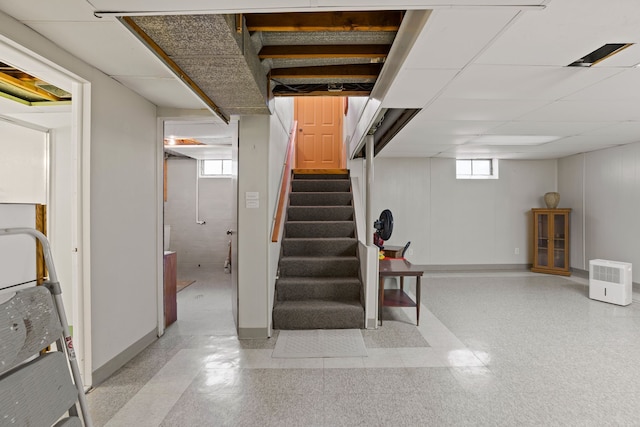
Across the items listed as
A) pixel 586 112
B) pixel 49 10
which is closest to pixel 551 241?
pixel 586 112

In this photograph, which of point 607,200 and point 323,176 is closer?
point 607,200

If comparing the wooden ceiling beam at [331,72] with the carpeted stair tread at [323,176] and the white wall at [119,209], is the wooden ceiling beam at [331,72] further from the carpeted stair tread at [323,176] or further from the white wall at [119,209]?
the carpeted stair tread at [323,176]

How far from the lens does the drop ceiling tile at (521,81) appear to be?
240cm

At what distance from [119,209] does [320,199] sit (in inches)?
120

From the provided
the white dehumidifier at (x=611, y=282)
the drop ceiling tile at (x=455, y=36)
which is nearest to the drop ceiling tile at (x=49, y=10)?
the drop ceiling tile at (x=455, y=36)

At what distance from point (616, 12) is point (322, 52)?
5.83 ft

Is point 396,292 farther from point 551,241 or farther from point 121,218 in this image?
point 551,241

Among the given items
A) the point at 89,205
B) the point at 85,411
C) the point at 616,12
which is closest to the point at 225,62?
the point at 89,205

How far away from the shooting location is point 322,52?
2.54m

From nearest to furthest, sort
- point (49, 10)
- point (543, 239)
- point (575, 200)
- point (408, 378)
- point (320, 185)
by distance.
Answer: point (49, 10)
point (408, 378)
point (320, 185)
point (575, 200)
point (543, 239)

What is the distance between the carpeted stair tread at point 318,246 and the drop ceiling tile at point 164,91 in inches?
80.4

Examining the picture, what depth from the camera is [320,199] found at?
5.22m

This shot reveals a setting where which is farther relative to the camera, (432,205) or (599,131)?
(432,205)

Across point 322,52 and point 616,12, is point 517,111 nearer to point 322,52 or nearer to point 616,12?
point 616,12
